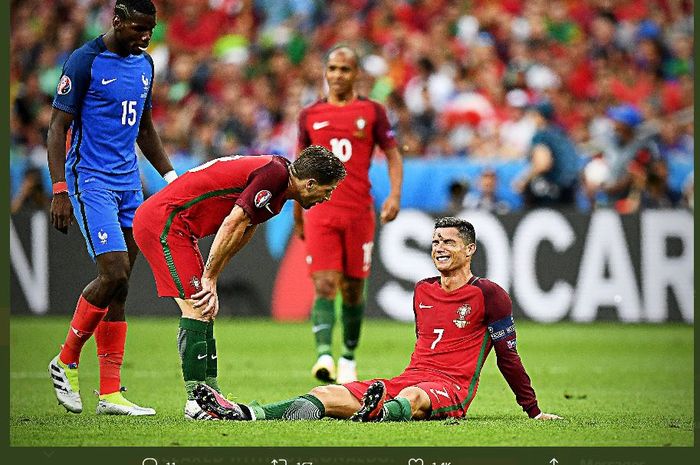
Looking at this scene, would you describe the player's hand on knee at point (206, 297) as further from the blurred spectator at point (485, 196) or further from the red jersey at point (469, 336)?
the blurred spectator at point (485, 196)

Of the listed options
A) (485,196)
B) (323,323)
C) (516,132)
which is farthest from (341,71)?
(516,132)

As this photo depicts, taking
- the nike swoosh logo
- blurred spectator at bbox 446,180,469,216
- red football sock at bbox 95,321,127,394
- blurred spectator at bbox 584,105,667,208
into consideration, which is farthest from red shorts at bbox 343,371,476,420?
blurred spectator at bbox 584,105,667,208

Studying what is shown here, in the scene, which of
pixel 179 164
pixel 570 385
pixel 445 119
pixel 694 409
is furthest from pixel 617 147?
pixel 694 409

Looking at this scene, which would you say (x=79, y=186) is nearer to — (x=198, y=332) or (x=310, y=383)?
(x=198, y=332)

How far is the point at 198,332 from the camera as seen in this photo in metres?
7.79

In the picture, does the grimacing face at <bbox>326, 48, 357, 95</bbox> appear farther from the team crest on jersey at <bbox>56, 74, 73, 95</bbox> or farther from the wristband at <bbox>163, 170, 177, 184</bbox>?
the team crest on jersey at <bbox>56, 74, 73, 95</bbox>

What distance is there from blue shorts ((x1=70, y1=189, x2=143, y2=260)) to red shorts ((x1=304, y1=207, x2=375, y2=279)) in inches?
108

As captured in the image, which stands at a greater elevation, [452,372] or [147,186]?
[147,186]

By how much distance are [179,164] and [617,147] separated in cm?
594

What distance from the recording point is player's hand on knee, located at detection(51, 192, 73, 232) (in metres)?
8.17

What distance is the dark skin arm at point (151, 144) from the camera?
8.92 meters

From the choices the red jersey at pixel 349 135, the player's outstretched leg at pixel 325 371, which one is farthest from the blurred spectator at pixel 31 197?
the player's outstretched leg at pixel 325 371

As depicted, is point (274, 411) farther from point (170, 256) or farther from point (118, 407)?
point (118, 407)

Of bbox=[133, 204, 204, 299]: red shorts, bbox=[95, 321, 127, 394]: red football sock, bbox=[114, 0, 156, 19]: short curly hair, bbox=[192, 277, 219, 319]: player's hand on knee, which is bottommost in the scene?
bbox=[95, 321, 127, 394]: red football sock
